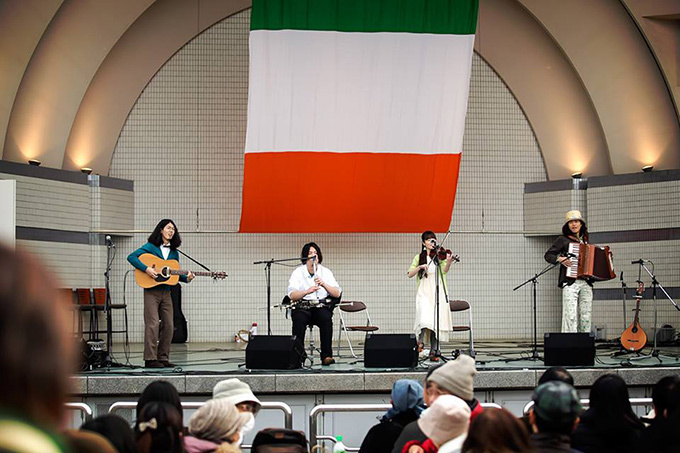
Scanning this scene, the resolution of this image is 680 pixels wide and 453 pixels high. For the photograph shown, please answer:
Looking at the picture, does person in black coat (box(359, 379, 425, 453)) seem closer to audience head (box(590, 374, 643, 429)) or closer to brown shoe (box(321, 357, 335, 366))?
audience head (box(590, 374, 643, 429))

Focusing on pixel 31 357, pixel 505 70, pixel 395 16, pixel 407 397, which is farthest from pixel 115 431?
pixel 505 70

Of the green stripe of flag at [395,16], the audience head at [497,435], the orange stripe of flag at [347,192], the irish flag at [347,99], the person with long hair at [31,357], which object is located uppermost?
the green stripe of flag at [395,16]

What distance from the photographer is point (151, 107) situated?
13.0 metres

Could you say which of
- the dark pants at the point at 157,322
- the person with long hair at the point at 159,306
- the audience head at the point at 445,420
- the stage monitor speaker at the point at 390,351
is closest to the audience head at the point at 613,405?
the audience head at the point at 445,420

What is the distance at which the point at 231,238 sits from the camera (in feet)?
42.6

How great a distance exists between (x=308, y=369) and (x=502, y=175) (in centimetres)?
636

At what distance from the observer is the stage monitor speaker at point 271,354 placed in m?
8.28

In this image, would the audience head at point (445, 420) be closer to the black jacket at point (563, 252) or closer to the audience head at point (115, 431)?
the audience head at point (115, 431)

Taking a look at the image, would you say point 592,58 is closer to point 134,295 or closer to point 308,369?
point 308,369

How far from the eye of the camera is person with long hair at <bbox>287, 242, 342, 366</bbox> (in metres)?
9.04

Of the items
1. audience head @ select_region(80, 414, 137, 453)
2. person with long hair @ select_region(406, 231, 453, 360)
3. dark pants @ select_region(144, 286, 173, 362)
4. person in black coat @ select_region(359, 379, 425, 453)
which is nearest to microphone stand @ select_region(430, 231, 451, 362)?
person with long hair @ select_region(406, 231, 453, 360)

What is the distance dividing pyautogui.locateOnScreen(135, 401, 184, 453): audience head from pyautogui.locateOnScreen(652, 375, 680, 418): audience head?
7.99ft

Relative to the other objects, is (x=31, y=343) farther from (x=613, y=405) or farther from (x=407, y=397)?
(x=407, y=397)

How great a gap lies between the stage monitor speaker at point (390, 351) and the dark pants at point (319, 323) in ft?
2.49
